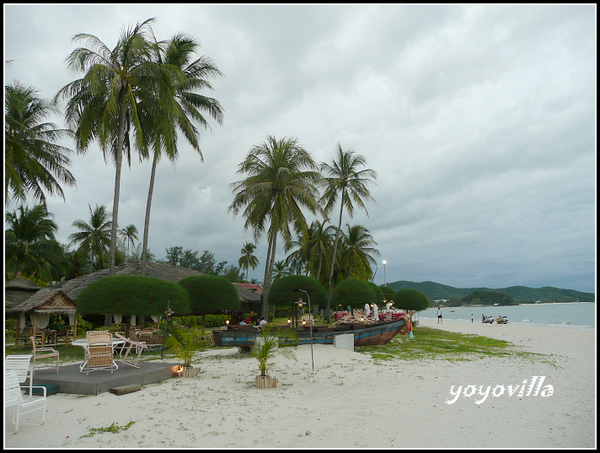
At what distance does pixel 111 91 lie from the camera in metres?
18.0

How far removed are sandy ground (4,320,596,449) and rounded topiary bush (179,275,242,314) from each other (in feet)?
30.2

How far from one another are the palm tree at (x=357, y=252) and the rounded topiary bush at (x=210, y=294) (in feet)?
75.2

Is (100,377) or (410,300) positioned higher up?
(100,377)

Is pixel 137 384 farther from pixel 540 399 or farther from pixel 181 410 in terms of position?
pixel 540 399

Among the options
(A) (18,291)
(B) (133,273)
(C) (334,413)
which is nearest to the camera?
(C) (334,413)

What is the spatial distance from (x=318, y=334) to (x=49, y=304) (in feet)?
40.2

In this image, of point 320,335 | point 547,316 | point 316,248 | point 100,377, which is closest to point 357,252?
point 316,248

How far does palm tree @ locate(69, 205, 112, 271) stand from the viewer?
40.7 meters

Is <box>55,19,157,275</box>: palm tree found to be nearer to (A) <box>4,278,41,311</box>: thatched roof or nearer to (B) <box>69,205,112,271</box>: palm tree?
(A) <box>4,278,41,311</box>: thatched roof

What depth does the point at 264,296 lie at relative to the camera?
25.6m

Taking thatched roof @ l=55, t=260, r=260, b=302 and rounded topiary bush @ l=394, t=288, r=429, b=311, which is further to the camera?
rounded topiary bush @ l=394, t=288, r=429, b=311

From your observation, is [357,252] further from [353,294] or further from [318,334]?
[318,334]

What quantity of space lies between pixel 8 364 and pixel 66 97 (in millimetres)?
17578

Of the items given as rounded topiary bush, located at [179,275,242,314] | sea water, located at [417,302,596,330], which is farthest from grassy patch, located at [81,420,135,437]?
sea water, located at [417,302,596,330]
